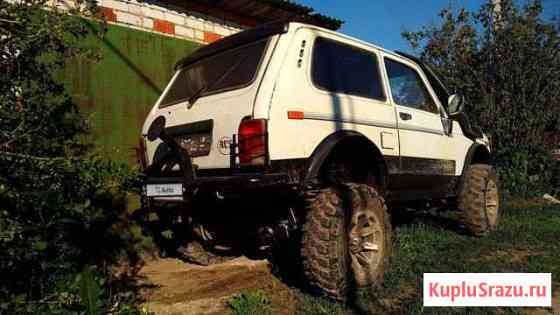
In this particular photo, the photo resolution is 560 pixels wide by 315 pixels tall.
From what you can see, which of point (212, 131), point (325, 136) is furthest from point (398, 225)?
point (212, 131)

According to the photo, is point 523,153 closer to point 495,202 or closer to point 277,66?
point 495,202

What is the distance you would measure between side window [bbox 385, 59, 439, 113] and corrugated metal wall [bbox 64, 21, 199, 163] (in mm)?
2908

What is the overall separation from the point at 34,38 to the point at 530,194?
364 inches

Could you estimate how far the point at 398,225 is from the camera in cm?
576

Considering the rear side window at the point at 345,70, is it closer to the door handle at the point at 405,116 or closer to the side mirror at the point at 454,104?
the door handle at the point at 405,116

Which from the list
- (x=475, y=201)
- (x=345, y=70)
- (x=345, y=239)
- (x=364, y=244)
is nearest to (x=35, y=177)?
(x=345, y=239)

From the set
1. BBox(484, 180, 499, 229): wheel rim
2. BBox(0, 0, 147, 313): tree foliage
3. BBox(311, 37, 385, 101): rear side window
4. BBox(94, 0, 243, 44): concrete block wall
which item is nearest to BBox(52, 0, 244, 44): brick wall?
BBox(94, 0, 243, 44): concrete block wall

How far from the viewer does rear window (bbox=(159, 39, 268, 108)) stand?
3232 mm

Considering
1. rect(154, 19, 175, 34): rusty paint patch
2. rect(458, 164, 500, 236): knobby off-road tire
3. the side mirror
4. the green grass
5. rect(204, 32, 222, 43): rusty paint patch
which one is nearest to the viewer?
the green grass

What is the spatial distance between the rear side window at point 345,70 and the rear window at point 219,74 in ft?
1.51

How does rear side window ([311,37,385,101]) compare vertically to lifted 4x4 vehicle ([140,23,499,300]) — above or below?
above

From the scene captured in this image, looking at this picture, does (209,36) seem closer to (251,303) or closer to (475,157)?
(475,157)

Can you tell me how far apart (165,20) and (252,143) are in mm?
3819

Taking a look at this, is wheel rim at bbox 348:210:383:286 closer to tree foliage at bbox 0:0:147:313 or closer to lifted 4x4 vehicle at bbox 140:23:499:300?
lifted 4x4 vehicle at bbox 140:23:499:300
